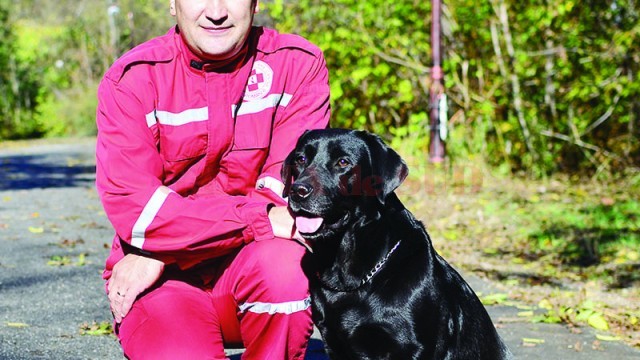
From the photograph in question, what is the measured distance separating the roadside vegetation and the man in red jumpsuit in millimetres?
4177

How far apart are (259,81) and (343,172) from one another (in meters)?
0.46

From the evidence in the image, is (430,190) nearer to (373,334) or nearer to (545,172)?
(545,172)

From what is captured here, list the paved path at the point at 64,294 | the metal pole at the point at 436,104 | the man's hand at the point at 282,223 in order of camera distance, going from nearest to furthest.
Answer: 1. the man's hand at the point at 282,223
2. the paved path at the point at 64,294
3. the metal pole at the point at 436,104

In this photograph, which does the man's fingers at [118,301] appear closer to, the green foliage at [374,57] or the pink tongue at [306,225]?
the pink tongue at [306,225]

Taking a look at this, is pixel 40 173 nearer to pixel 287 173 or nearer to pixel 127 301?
pixel 287 173

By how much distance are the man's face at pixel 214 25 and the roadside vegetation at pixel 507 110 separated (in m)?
4.37

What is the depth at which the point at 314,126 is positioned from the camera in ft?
10.2

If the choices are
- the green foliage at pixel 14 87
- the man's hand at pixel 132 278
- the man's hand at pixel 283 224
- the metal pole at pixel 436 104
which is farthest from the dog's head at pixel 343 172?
the green foliage at pixel 14 87

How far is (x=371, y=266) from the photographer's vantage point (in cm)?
297

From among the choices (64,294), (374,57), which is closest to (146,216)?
(64,294)

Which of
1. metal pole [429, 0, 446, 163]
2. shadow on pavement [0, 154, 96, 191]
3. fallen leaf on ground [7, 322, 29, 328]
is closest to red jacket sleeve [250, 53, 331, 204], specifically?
fallen leaf on ground [7, 322, 29, 328]

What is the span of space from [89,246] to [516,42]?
6084mm

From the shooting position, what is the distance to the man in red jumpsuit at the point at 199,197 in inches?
104

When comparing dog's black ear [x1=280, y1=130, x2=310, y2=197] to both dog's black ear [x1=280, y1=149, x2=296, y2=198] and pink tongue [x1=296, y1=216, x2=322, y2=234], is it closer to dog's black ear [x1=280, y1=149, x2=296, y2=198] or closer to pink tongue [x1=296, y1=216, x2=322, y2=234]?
dog's black ear [x1=280, y1=149, x2=296, y2=198]
